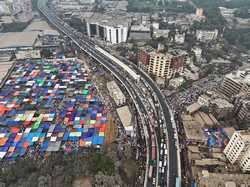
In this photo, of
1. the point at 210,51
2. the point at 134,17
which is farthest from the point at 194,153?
the point at 134,17

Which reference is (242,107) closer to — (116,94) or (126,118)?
(126,118)

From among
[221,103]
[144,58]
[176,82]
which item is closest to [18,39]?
[144,58]

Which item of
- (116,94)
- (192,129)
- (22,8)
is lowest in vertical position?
(192,129)

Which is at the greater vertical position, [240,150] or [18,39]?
[18,39]

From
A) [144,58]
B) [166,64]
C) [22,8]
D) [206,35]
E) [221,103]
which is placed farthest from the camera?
[22,8]

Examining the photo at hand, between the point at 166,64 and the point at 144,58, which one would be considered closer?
the point at 166,64

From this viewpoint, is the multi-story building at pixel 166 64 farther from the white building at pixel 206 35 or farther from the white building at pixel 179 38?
the white building at pixel 206 35
